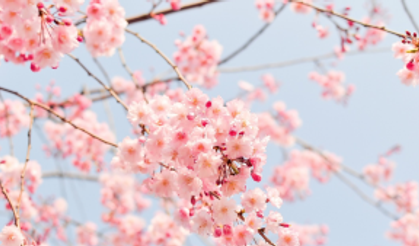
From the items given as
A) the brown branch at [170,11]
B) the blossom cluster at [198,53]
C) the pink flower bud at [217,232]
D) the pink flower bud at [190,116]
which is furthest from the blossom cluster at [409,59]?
the blossom cluster at [198,53]

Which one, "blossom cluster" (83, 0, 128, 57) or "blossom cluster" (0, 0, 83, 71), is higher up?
"blossom cluster" (83, 0, 128, 57)

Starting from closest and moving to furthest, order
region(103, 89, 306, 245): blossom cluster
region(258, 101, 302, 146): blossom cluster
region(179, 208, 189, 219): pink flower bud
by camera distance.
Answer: region(103, 89, 306, 245): blossom cluster < region(179, 208, 189, 219): pink flower bud < region(258, 101, 302, 146): blossom cluster

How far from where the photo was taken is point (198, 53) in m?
5.36

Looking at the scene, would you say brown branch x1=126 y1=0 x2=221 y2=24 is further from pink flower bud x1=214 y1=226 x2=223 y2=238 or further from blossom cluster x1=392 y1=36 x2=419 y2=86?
pink flower bud x1=214 y1=226 x2=223 y2=238

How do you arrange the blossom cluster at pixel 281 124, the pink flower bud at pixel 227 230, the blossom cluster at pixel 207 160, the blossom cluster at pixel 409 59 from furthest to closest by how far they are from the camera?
the blossom cluster at pixel 281 124
the blossom cluster at pixel 409 59
the pink flower bud at pixel 227 230
the blossom cluster at pixel 207 160

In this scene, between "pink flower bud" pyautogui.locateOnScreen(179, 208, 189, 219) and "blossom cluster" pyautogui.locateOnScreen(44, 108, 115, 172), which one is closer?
"pink flower bud" pyautogui.locateOnScreen(179, 208, 189, 219)

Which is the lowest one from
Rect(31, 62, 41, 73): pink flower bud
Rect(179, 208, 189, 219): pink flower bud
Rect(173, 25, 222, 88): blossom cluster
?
Rect(179, 208, 189, 219): pink flower bud

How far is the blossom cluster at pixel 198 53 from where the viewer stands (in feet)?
17.0

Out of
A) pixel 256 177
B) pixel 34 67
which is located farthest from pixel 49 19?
pixel 256 177

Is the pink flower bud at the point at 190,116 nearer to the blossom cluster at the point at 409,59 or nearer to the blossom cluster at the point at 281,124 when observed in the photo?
the blossom cluster at the point at 409,59

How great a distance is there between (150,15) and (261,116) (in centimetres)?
479

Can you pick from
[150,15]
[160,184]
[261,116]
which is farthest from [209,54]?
[160,184]

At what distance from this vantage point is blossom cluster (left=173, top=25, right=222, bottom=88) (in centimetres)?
518

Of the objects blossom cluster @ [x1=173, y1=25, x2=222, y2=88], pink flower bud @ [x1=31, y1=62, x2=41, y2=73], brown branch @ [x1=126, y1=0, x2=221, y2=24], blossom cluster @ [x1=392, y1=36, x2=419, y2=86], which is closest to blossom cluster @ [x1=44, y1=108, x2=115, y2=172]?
blossom cluster @ [x1=173, y1=25, x2=222, y2=88]
